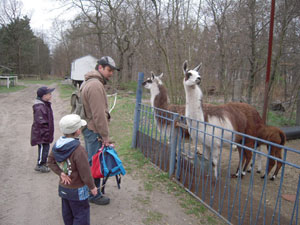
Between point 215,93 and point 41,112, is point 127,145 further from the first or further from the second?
point 215,93

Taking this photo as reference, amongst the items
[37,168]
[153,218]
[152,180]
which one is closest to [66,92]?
[37,168]

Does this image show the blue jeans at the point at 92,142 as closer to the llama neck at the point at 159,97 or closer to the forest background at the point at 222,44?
the llama neck at the point at 159,97

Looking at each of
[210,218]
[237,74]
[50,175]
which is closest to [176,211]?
[210,218]

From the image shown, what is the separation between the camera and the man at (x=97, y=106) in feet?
9.33

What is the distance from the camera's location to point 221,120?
4.25 m

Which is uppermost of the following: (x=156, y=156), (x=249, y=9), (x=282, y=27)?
(x=249, y=9)

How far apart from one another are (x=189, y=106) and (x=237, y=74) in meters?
6.68

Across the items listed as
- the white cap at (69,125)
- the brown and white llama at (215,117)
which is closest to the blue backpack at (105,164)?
the white cap at (69,125)

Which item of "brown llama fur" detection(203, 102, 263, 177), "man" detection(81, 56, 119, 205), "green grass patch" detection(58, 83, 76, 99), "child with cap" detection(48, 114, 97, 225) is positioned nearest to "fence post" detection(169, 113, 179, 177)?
"brown llama fur" detection(203, 102, 263, 177)

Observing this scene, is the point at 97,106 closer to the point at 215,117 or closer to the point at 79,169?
the point at 79,169

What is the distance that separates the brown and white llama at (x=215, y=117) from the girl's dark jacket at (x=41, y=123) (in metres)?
2.54

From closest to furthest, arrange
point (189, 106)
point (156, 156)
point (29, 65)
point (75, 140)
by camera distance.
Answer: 1. point (75, 140)
2. point (189, 106)
3. point (156, 156)
4. point (29, 65)

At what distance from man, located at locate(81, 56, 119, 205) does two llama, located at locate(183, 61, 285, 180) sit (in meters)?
1.47

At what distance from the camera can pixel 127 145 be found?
5.85 meters
